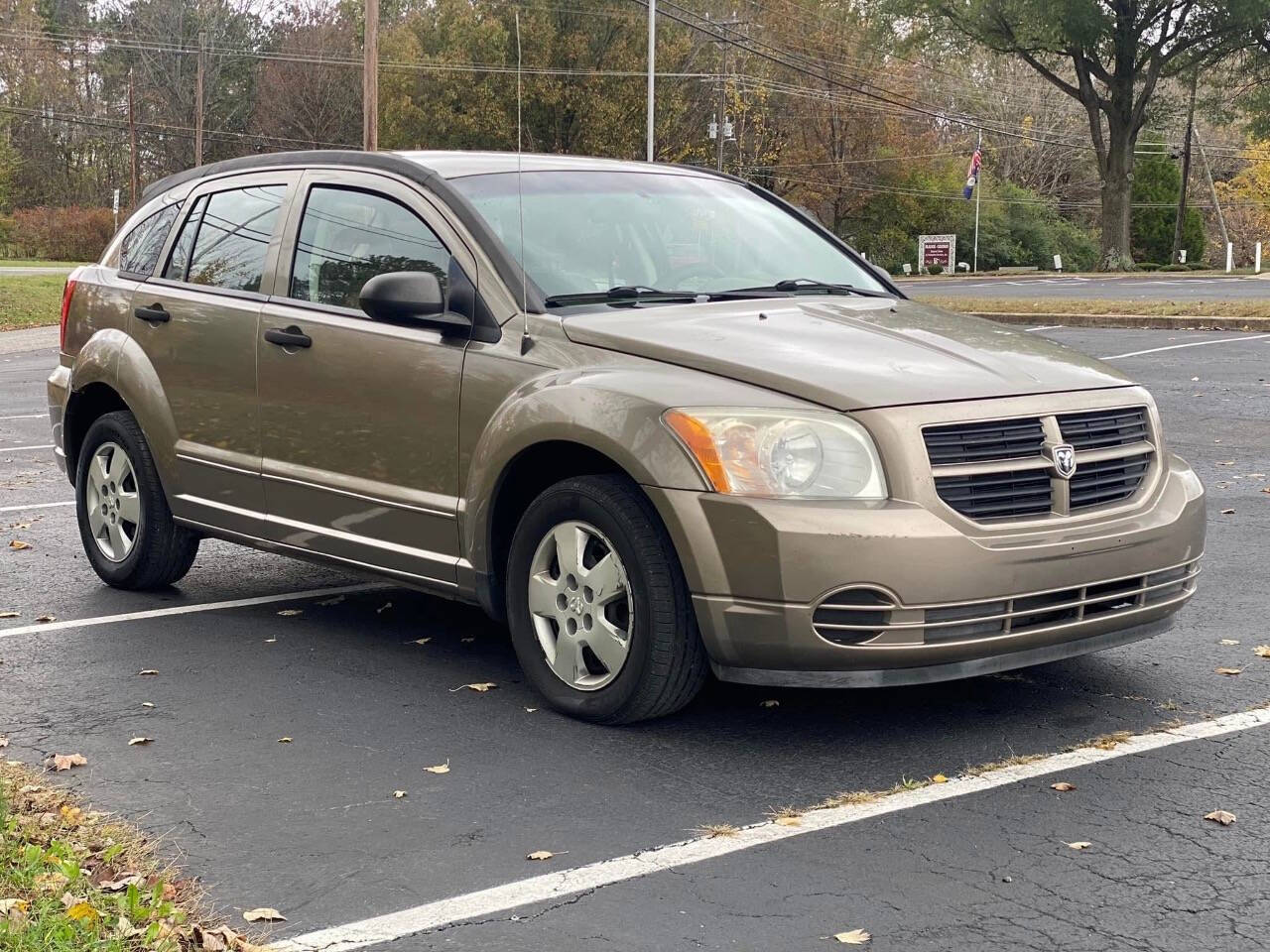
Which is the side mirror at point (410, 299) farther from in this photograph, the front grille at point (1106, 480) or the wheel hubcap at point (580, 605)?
the front grille at point (1106, 480)

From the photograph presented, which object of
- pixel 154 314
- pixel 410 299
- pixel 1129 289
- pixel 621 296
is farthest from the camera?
pixel 1129 289

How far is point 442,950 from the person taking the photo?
3518 millimetres

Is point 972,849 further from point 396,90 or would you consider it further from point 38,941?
point 396,90

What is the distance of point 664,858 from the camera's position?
405 cm

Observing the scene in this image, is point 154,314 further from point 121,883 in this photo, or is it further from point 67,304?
point 121,883

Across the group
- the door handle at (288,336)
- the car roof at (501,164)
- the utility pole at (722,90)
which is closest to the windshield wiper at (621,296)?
the car roof at (501,164)

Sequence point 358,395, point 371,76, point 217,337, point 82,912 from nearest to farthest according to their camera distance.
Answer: point 82,912, point 358,395, point 217,337, point 371,76

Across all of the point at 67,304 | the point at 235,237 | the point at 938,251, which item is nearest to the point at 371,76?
the point at 67,304

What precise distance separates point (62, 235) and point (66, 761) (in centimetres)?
5972

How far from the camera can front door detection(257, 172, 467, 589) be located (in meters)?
5.64

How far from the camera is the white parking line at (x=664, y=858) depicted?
3609mm

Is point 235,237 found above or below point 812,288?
above

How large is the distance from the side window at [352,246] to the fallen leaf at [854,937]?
9.63 ft

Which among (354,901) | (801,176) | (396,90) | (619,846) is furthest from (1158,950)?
(801,176)
